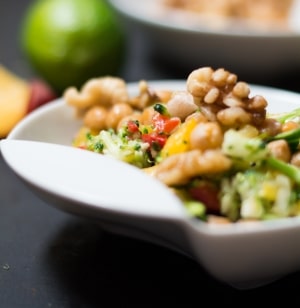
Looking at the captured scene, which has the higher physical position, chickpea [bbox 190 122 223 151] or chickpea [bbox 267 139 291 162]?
chickpea [bbox 190 122 223 151]

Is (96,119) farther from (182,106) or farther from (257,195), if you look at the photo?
(257,195)

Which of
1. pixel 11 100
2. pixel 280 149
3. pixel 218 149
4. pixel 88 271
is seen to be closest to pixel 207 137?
pixel 218 149

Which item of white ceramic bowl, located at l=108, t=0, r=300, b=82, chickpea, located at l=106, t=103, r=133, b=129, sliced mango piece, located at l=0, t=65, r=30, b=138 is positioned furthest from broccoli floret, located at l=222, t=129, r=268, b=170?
white ceramic bowl, located at l=108, t=0, r=300, b=82

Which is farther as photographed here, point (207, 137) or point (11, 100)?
Answer: point (11, 100)

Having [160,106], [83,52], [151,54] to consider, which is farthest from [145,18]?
[160,106]

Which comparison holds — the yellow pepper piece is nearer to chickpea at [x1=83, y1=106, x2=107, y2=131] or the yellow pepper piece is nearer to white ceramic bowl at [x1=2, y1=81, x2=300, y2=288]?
white ceramic bowl at [x1=2, y1=81, x2=300, y2=288]

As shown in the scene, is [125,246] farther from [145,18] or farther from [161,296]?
[145,18]

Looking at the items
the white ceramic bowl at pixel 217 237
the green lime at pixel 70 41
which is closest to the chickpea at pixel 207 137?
the white ceramic bowl at pixel 217 237
